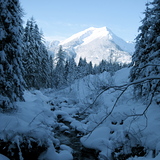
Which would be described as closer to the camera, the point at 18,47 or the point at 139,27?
the point at 18,47

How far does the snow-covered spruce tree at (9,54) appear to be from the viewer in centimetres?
750

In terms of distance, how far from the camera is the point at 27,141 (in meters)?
5.22

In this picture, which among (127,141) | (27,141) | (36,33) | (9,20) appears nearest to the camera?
(27,141)

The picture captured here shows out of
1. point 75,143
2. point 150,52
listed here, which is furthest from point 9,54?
point 150,52

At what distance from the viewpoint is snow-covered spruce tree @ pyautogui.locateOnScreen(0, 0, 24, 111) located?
7.50 metres

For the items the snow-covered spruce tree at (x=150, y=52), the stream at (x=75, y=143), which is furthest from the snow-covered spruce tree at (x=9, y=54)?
the snow-covered spruce tree at (x=150, y=52)

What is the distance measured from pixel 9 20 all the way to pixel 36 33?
18092mm

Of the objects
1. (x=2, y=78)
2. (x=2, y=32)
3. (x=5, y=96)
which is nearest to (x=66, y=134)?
(x=5, y=96)

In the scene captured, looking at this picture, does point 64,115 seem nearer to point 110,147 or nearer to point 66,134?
point 66,134

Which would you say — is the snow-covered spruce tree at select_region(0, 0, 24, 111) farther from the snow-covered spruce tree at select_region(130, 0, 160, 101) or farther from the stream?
the snow-covered spruce tree at select_region(130, 0, 160, 101)

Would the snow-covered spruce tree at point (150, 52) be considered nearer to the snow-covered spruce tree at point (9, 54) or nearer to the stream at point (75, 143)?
the stream at point (75, 143)

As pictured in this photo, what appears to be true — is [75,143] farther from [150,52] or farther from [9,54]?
[150,52]

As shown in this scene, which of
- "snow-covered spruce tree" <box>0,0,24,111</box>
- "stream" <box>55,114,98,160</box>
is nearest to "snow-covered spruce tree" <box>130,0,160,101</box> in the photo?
"stream" <box>55,114,98,160</box>

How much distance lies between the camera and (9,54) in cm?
822
